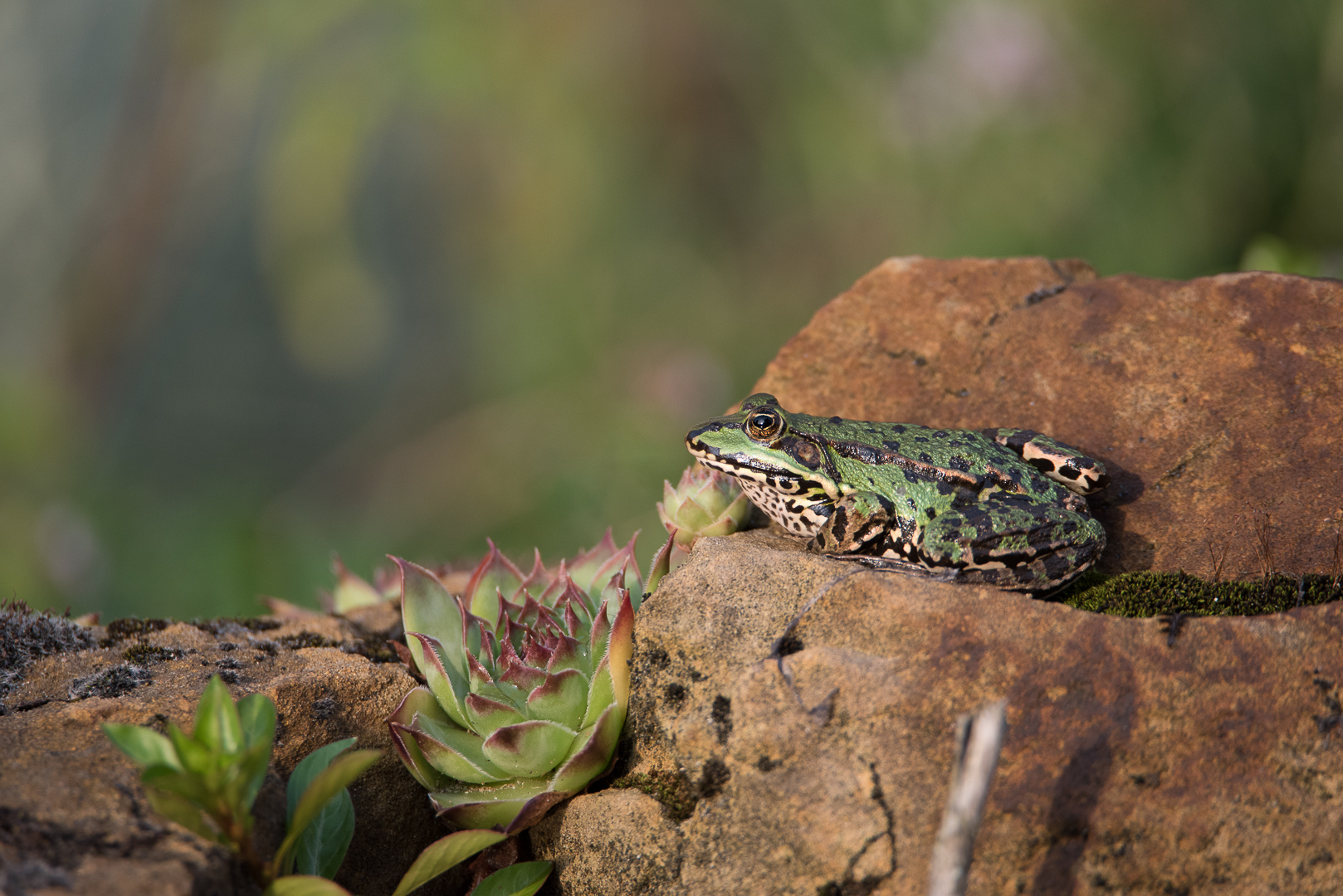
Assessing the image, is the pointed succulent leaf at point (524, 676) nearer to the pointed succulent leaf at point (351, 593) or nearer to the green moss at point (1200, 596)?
the green moss at point (1200, 596)

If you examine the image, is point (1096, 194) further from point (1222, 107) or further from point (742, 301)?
point (742, 301)

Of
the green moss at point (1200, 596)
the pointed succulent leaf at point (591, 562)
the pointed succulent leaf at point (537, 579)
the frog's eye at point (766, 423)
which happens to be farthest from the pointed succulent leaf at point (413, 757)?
the green moss at point (1200, 596)

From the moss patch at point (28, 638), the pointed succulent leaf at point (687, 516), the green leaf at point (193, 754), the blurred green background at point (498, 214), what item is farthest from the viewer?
the blurred green background at point (498, 214)

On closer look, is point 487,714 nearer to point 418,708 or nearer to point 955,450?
point 418,708

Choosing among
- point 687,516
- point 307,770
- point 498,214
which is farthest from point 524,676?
point 498,214

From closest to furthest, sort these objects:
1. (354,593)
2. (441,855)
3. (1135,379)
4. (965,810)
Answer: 1. (965,810)
2. (441,855)
3. (1135,379)
4. (354,593)

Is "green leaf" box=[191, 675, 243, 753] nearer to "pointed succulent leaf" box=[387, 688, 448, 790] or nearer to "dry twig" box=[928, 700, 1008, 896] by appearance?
"pointed succulent leaf" box=[387, 688, 448, 790]

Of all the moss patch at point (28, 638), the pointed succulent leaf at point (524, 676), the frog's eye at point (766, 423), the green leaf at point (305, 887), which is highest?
the frog's eye at point (766, 423)
